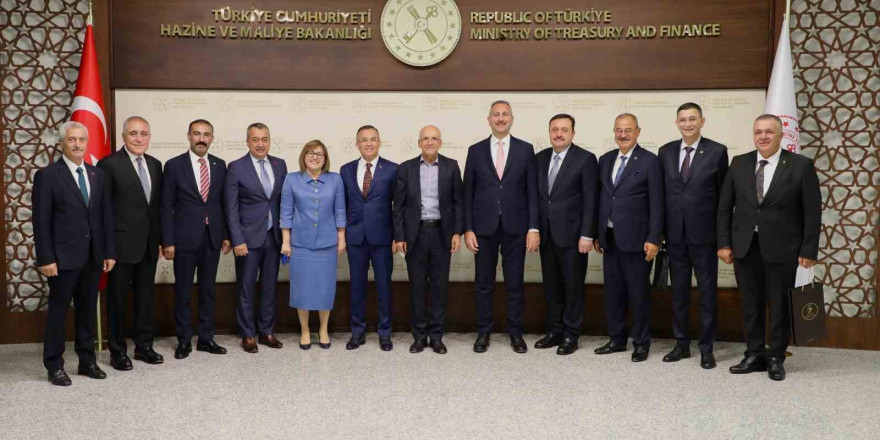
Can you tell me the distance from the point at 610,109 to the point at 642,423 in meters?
2.71

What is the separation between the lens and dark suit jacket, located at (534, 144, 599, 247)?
4383mm

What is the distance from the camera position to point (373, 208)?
4.55m

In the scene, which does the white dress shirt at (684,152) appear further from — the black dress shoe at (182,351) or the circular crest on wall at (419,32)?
the black dress shoe at (182,351)

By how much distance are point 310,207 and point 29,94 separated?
2305mm

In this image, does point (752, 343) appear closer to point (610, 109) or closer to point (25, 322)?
point (610, 109)

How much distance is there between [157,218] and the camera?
4.21 m

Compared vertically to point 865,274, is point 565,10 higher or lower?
higher

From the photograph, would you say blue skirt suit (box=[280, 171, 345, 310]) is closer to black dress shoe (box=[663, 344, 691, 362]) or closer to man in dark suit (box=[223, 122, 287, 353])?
man in dark suit (box=[223, 122, 287, 353])

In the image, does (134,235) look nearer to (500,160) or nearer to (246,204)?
(246,204)

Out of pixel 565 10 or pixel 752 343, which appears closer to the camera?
pixel 752 343

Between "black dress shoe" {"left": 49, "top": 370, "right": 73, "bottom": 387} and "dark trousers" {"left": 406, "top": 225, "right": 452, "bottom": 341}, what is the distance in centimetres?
212

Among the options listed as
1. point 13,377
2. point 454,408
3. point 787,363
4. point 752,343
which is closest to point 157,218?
point 13,377

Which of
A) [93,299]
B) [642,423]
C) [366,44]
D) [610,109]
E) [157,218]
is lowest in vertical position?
[642,423]

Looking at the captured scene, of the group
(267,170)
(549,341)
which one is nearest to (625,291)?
(549,341)
